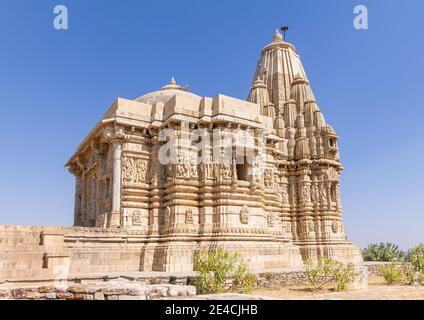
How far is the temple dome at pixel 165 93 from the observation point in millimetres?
21545

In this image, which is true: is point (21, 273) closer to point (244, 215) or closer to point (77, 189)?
point (244, 215)

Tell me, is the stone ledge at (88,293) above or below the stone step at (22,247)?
below

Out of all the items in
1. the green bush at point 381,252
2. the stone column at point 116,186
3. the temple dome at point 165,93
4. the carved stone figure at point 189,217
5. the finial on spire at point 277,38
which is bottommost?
the green bush at point 381,252

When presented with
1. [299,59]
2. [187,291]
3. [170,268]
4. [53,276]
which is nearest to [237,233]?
[170,268]

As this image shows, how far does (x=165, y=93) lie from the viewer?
22.0m

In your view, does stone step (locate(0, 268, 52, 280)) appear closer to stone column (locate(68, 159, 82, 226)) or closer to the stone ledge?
the stone ledge

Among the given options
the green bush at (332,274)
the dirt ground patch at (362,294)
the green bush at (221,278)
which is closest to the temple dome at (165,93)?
the green bush at (221,278)

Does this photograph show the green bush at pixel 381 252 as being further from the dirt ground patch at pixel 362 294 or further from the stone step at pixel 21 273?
the stone step at pixel 21 273

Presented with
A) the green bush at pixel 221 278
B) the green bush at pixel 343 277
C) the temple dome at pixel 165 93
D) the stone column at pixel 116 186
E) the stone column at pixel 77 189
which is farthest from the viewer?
the stone column at pixel 77 189

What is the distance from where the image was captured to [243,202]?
17.9 m

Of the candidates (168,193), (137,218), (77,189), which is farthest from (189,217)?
(77,189)

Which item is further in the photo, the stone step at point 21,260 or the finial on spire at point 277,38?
the finial on spire at point 277,38

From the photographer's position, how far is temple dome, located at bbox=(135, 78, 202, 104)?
21545 millimetres
